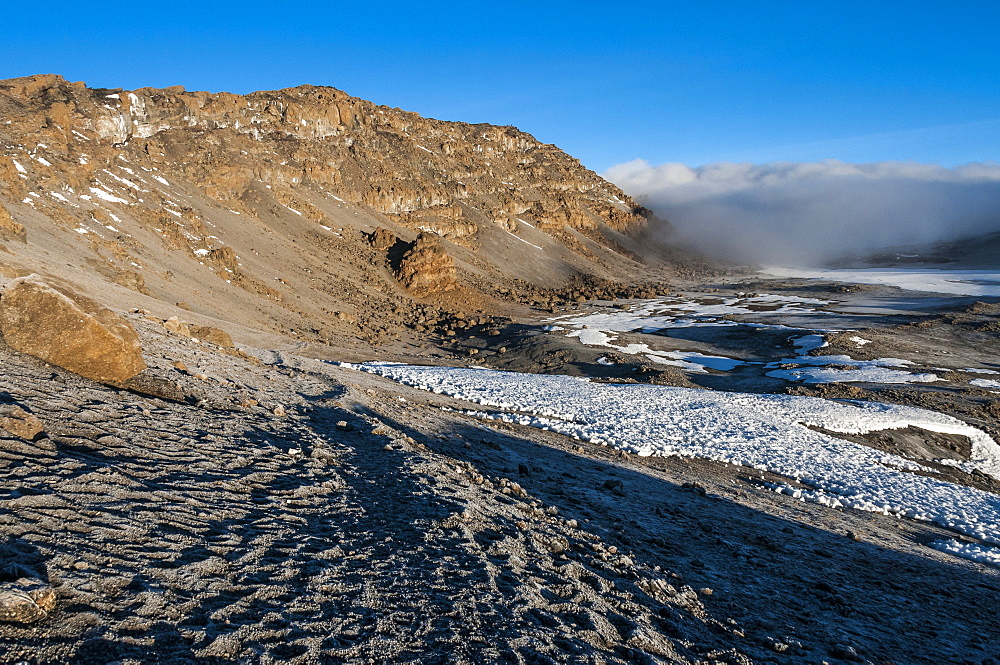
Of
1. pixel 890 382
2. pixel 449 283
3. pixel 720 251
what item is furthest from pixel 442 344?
pixel 720 251

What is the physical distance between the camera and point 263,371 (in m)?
15.7

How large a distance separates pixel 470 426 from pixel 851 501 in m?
9.96

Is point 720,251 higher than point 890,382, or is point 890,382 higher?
point 720,251

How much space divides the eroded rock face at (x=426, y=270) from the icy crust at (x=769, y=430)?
3119 centimetres

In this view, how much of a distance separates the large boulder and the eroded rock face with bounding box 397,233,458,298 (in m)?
45.1

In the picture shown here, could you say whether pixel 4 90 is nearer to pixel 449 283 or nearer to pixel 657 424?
pixel 449 283

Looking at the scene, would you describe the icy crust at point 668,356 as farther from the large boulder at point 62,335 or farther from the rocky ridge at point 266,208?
the large boulder at point 62,335

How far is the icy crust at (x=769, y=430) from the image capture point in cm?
1323

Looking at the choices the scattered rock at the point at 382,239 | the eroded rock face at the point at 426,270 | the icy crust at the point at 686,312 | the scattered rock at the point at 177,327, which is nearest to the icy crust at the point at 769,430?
the scattered rock at the point at 177,327

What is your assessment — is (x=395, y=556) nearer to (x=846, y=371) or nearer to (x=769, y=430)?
(x=769, y=430)

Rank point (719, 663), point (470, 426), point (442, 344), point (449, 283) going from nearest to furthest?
1. point (719, 663)
2. point (470, 426)
3. point (442, 344)
4. point (449, 283)

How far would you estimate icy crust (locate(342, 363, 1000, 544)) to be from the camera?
43.4ft

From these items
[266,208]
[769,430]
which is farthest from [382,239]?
[769,430]

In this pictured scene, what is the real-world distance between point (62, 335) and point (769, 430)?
1970 cm
